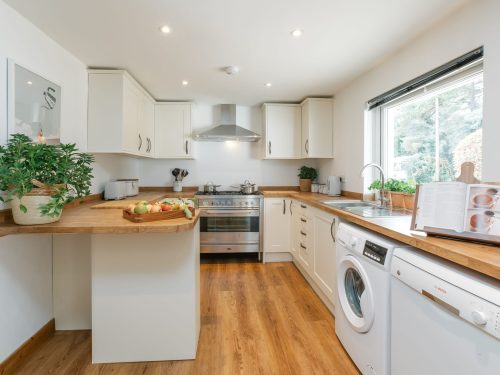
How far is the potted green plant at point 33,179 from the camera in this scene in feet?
A: 4.33

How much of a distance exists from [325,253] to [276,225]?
1224mm

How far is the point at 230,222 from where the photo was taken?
11.2ft

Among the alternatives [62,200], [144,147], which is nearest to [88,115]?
[144,147]

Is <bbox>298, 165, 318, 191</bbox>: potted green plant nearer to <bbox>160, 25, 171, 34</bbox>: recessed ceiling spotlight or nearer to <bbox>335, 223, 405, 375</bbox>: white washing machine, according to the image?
<bbox>335, 223, 405, 375</bbox>: white washing machine

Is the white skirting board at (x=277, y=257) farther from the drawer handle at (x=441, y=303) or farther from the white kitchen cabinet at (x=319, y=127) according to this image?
the drawer handle at (x=441, y=303)

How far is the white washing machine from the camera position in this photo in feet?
4.19

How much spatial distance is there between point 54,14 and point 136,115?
1.30 m

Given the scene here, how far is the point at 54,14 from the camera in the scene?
1676 mm

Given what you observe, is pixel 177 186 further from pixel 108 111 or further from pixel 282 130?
pixel 282 130

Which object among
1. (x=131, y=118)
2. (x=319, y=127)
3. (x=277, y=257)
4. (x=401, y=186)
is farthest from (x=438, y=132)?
(x=131, y=118)

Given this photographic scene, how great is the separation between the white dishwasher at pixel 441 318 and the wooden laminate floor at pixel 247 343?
25.0 inches

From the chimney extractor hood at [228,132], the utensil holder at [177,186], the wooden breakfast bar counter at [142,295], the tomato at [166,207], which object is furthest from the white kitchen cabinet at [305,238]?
the utensil holder at [177,186]

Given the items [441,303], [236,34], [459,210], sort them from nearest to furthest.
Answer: [441,303]
[459,210]
[236,34]

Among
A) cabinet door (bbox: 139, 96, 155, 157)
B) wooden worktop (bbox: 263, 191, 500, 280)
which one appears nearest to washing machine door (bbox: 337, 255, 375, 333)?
wooden worktop (bbox: 263, 191, 500, 280)
